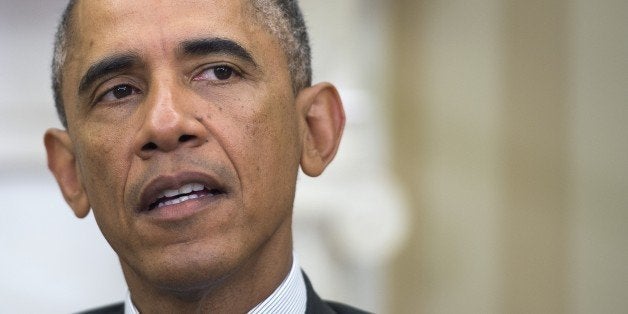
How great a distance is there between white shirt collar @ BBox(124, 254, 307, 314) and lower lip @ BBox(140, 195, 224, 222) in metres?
0.41

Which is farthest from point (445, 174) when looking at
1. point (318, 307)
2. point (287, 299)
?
point (287, 299)

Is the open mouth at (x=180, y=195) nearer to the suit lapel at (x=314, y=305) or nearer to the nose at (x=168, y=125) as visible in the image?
the nose at (x=168, y=125)

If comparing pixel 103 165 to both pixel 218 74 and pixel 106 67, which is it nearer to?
pixel 106 67

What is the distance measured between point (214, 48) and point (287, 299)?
2.39 ft

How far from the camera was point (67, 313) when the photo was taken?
18.9 ft

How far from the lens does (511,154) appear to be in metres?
5.95

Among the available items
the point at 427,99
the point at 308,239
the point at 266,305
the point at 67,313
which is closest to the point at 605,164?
the point at 427,99

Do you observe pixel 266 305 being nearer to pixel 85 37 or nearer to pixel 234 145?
pixel 234 145

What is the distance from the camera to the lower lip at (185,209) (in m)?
2.76

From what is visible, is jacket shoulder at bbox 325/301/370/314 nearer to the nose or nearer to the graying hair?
the graying hair

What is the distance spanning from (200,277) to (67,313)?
3158mm

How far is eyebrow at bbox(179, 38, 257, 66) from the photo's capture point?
2.90 meters

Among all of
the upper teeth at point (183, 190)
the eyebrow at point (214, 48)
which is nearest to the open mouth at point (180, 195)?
the upper teeth at point (183, 190)

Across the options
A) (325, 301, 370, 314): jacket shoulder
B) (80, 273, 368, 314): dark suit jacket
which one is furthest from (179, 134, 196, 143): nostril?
(325, 301, 370, 314): jacket shoulder
